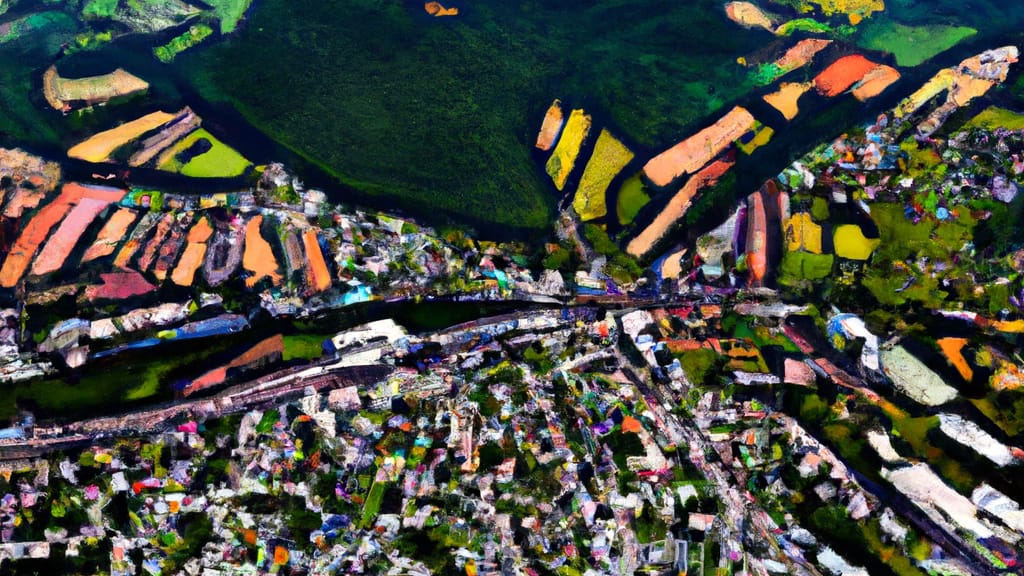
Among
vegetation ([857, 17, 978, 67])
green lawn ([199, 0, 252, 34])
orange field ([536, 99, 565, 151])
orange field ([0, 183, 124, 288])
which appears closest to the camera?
orange field ([0, 183, 124, 288])

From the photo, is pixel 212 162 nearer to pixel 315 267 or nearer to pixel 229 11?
pixel 315 267

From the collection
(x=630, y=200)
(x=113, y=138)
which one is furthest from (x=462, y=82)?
(x=113, y=138)

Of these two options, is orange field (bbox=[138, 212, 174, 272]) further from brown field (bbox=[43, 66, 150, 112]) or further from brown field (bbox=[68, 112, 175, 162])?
brown field (bbox=[43, 66, 150, 112])

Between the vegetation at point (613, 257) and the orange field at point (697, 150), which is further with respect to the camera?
the orange field at point (697, 150)

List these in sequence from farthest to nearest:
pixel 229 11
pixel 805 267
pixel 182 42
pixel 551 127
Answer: pixel 229 11 → pixel 182 42 → pixel 551 127 → pixel 805 267

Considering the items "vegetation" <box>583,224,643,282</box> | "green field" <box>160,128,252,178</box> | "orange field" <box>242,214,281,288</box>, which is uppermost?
"green field" <box>160,128,252,178</box>

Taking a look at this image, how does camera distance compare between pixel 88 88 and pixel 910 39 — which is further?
pixel 910 39

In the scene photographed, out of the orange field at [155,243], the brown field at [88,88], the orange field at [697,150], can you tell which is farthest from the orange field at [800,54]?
the brown field at [88,88]

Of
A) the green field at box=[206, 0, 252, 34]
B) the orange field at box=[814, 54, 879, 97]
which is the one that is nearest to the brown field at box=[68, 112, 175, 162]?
the green field at box=[206, 0, 252, 34]

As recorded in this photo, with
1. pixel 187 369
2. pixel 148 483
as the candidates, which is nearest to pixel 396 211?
pixel 187 369

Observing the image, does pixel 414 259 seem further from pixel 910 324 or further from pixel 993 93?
pixel 993 93

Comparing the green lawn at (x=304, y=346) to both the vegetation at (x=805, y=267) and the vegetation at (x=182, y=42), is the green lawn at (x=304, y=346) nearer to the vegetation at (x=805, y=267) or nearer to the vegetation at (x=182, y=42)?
the vegetation at (x=182, y=42)
